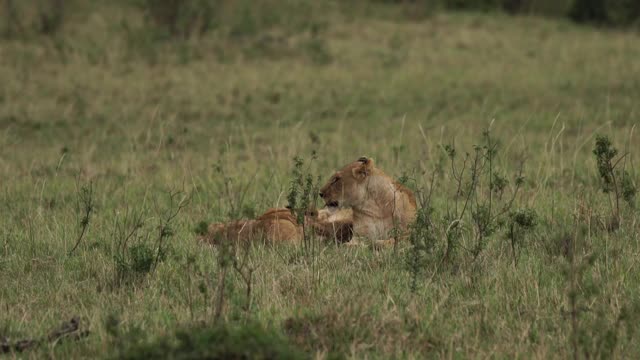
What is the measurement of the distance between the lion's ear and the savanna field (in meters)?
0.41

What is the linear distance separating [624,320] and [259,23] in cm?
1920

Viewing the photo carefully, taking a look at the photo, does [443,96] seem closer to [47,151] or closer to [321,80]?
[321,80]

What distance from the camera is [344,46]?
2095cm

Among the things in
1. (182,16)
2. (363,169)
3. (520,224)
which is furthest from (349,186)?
(182,16)

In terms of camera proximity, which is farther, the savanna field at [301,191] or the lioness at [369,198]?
the lioness at [369,198]

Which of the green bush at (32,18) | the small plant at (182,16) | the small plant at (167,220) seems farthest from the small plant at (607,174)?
the green bush at (32,18)

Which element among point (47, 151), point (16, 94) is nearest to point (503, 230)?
point (47, 151)

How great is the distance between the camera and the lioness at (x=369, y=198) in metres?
7.19

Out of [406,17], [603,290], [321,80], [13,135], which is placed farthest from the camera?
[406,17]

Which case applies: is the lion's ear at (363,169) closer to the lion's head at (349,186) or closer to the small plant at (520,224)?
the lion's head at (349,186)

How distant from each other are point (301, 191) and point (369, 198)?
113 centimetres

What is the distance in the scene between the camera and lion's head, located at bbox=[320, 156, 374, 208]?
287 inches

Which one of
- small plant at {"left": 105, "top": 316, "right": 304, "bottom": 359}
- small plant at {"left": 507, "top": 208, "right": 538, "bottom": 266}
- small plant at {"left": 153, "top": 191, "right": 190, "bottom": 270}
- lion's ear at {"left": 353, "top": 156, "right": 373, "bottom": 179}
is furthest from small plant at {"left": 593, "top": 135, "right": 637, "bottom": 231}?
small plant at {"left": 105, "top": 316, "right": 304, "bottom": 359}

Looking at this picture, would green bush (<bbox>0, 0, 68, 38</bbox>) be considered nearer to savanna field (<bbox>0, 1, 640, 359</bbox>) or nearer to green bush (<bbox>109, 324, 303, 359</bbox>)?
savanna field (<bbox>0, 1, 640, 359</bbox>)
